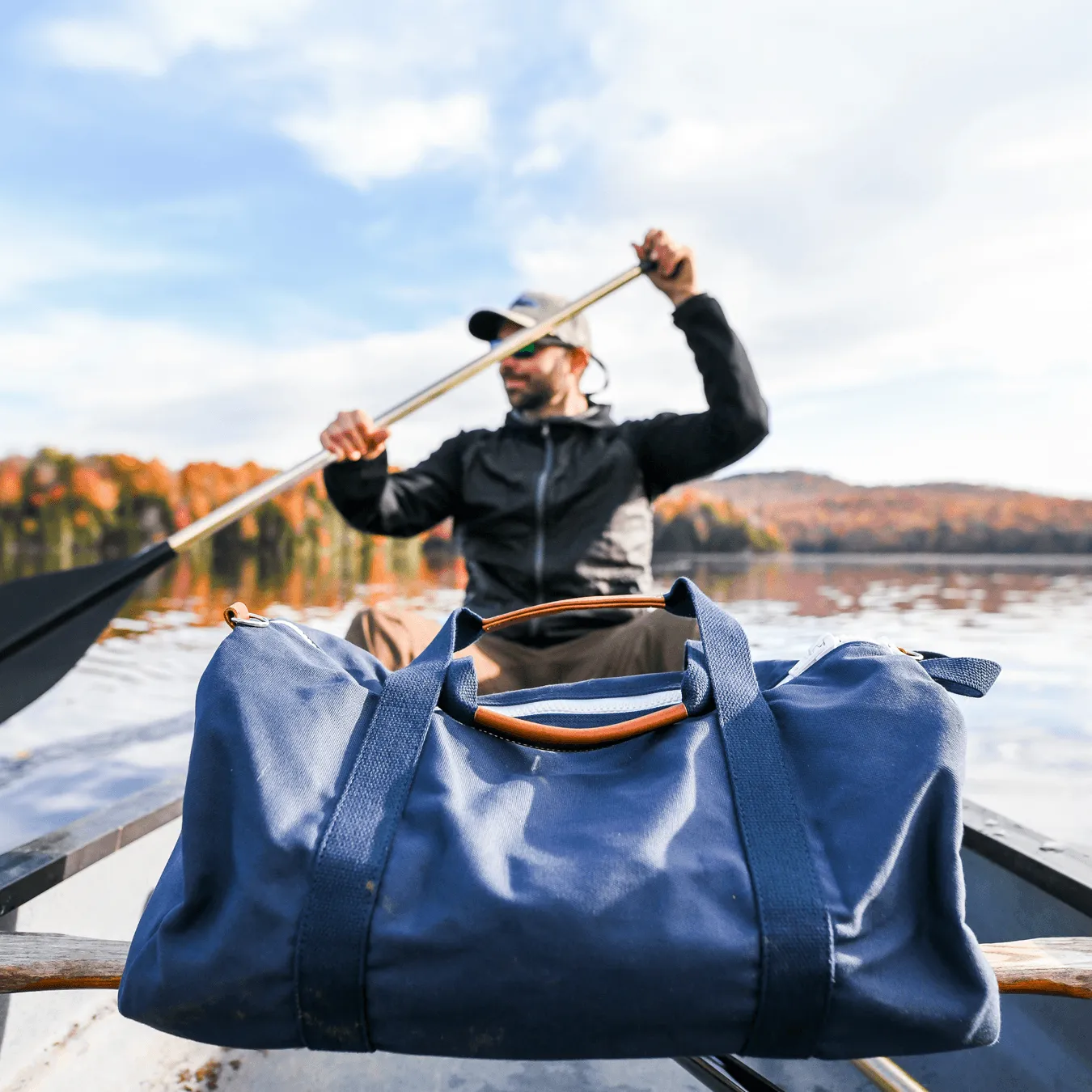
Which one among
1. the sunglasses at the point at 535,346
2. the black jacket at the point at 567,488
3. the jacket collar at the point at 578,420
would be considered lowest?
the black jacket at the point at 567,488

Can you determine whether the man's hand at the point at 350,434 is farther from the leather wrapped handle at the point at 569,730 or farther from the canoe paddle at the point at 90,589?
the leather wrapped handle at the point at 569,730

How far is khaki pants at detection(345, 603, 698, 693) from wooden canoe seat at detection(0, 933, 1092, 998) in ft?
2.30

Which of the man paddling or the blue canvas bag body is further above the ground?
the man paddling

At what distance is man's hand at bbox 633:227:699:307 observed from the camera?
5.94 ft

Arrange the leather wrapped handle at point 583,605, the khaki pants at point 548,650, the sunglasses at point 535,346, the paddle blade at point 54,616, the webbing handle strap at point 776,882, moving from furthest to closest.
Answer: the sunglasses at point 535,346 < the paddle blade at point 54,616 < the khaki pants at point 548,650 < the leather wrapped handle at point 583,605 < the webbing handle strap at point 776,882

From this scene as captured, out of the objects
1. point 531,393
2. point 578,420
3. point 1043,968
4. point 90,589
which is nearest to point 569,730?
point 1043,968

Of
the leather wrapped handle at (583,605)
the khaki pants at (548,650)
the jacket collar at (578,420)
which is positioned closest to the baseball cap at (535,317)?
the jacket collar at (578,420)

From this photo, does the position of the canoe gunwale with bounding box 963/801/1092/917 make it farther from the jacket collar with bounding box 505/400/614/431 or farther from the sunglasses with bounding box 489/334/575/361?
the sunglasses with bounding box 489/334/575/361

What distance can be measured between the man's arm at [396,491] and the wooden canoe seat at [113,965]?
123cm

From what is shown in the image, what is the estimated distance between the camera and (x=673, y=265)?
182 cm

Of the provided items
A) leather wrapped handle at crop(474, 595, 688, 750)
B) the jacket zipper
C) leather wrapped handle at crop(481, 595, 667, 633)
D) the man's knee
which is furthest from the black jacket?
leather wrapped handle at crop(474, 595, 688, 750)

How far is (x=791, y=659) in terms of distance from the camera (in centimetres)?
93

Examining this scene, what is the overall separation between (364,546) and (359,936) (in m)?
28.7

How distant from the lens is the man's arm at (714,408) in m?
1.73
